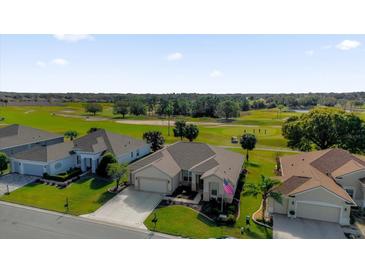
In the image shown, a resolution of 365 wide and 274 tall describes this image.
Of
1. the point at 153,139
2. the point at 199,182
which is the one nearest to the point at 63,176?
the point at 199,182

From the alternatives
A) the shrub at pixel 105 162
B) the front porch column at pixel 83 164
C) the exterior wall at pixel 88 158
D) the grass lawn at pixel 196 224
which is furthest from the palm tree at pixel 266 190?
the front porch column at pixel 83 164

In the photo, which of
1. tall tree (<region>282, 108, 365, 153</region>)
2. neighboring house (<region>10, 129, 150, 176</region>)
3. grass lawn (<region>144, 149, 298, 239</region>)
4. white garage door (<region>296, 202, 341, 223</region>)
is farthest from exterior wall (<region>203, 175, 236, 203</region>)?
tall tree (<region>282, 108, 365, 153</region>)

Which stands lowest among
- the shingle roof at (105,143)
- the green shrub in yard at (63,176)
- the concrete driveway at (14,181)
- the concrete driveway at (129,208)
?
the concrete driveway at (129,208)

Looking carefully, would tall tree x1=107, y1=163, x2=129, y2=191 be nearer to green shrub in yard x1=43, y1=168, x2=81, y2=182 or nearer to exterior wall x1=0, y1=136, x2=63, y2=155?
green shrub in yard x1=43, y1=168, x2=81, y2=182

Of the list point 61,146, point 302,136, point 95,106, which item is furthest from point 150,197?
point 95,106

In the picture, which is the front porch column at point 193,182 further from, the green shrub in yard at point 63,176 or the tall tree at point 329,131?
the tall tree at point 329,131

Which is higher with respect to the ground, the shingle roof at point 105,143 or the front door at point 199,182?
the shingle roof at point 105,143

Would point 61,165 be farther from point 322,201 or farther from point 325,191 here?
point 325,191
